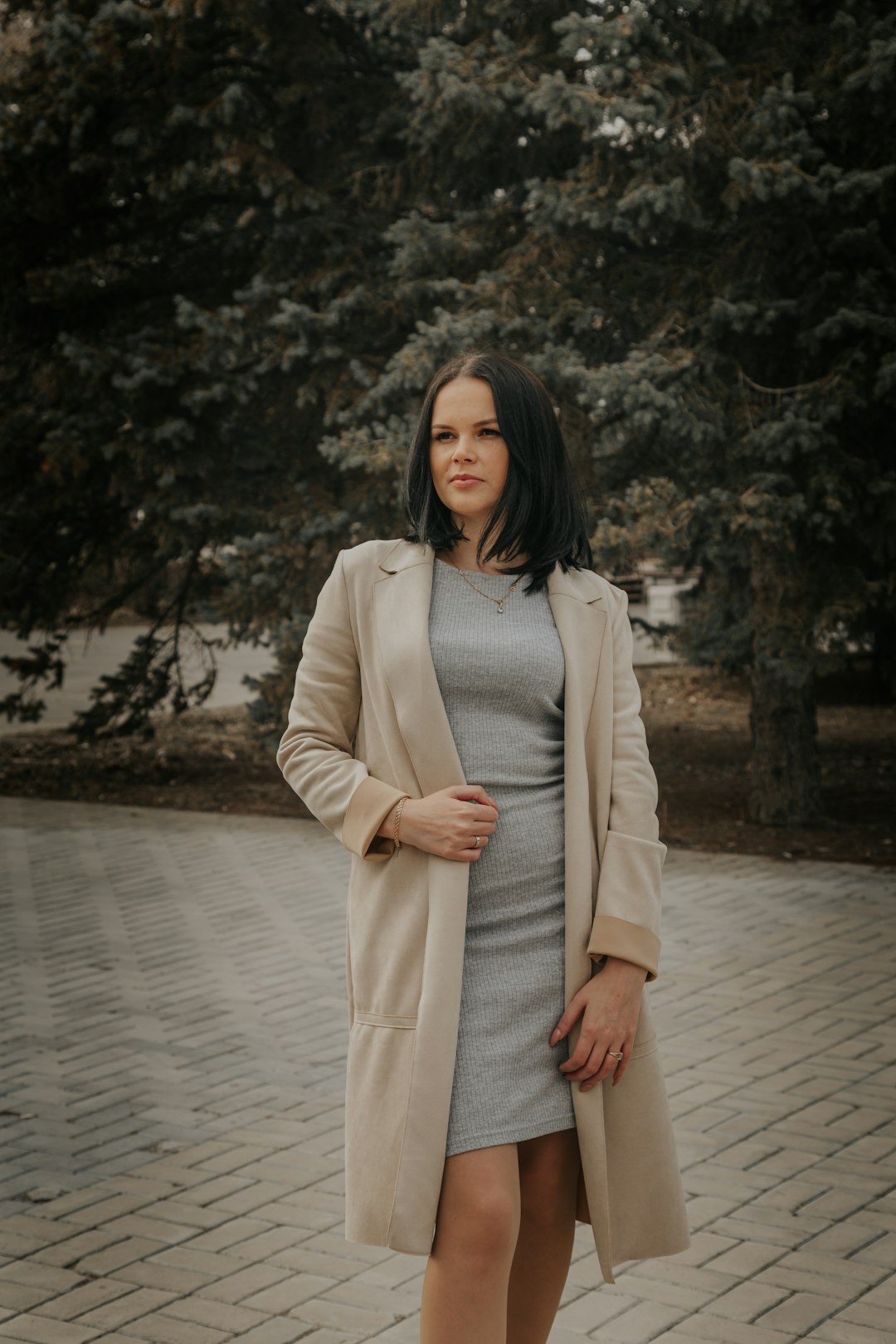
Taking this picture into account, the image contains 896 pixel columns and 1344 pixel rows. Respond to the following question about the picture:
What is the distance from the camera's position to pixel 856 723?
53.5ft

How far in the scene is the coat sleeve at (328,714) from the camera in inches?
100

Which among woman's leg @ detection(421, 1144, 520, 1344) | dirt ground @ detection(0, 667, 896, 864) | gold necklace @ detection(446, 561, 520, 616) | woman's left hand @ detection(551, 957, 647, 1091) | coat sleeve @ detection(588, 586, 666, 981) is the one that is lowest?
dirt ground @ detection(0, 667, 896, 864)

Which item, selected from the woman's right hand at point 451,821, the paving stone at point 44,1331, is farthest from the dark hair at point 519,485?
the paving stone at point 44,1331

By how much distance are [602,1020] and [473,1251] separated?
0.41m

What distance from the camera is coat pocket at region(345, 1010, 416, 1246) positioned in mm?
2391

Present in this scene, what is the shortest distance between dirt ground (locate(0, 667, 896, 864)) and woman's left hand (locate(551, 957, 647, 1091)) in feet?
23.5

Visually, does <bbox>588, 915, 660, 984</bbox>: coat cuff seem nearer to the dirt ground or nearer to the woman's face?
the woman's face

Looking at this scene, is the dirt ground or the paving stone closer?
the paving stone

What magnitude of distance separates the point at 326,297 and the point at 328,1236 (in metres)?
6.95

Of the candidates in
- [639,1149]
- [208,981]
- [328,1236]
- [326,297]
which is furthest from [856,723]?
[639,1149]

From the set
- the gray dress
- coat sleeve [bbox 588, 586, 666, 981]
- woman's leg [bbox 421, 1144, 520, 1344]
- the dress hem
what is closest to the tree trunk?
coat sleeve [bbox 588, 586, 666, 981]

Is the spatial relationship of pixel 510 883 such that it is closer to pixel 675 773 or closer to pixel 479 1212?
pixel 479 1212

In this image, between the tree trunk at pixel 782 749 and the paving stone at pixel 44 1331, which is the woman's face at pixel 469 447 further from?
the tree trunk at pixel 782 749

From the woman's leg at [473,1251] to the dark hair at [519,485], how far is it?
986 mm
